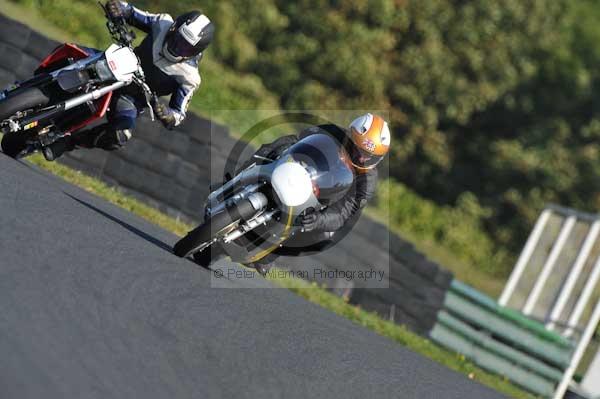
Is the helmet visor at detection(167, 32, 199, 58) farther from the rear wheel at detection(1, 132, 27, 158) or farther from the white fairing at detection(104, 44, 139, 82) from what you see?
the rear wheel at detection(1, 132, 27, 158)

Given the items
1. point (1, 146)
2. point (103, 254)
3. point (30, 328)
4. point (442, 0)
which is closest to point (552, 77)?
point (442, 0)

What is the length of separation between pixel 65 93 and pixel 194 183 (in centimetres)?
352

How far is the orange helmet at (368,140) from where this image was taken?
8.83m

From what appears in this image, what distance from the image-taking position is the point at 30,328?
16.3ft

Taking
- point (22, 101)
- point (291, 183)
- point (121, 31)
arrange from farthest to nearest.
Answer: point (121, 31) → point (22, 101) → point (291, 183)

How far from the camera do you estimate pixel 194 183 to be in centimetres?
1239

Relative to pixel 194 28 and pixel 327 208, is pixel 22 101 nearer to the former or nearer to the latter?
pixel 194 28

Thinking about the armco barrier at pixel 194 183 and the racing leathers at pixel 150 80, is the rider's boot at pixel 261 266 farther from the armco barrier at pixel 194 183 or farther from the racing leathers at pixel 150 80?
the armco barrier at pixel 194 183

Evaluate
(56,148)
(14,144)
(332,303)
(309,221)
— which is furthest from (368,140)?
(332,303)

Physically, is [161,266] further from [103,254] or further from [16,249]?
[16,249]

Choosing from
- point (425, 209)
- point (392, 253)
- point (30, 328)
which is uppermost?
point (425, 209)

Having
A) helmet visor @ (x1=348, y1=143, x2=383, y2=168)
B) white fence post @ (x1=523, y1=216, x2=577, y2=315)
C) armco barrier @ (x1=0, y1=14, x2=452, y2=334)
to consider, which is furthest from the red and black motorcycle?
white fence post @ (x1=523, y1=216, x2=577, y2=315)

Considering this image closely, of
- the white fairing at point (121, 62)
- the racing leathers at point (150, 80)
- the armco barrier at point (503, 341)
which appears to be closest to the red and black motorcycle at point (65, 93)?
the white fairing at point (121, 62)

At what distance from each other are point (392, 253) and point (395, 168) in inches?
461
